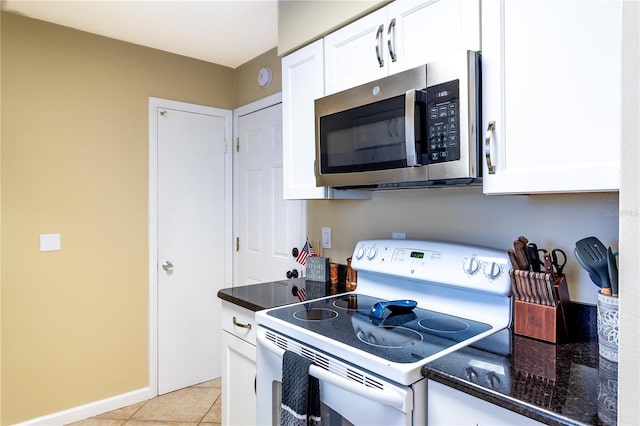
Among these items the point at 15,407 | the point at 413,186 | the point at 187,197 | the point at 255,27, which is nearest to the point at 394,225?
the point at 413,186

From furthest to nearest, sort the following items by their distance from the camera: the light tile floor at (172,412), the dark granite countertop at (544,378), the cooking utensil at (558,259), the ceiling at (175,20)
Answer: the light tile floor at (172,412)
the ceiling at (175,20)
the cooking utensil at (558,259)
the dark granite countertop at (544,378)

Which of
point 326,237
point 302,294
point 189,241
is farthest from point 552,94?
point 189,241

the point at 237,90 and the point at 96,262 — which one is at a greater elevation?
the point at 237,90

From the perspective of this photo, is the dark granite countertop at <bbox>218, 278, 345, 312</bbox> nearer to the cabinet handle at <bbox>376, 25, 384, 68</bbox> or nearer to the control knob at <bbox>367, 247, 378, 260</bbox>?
the control knob at <bbox>367, 247, 378, 260</bbox>

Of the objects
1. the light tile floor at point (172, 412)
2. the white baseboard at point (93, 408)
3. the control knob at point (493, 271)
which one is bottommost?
the light tile floor at point (172, 412)

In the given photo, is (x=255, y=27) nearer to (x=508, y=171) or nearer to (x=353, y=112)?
(x=353, y=112)

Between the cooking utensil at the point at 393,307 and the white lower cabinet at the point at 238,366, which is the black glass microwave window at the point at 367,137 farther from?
the white lower cabinet at the point at 238,366

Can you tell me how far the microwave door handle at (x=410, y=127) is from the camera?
130 cm

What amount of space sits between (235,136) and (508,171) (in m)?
2.30

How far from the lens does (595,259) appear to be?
108cm

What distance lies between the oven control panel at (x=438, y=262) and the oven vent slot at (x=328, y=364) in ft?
1.77

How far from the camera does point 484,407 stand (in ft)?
3.02

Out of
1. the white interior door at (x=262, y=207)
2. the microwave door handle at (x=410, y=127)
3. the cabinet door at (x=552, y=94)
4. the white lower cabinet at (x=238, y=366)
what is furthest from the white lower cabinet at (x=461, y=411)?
the white interior door at (x=262, y=207)

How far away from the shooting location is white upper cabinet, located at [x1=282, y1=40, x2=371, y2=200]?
72.3 inches
